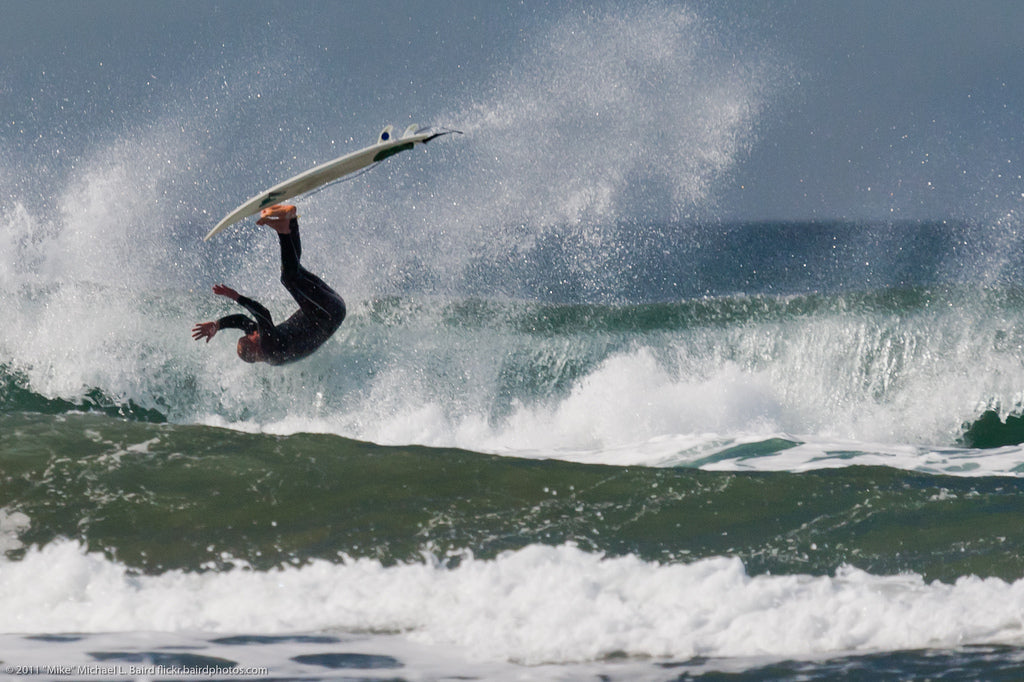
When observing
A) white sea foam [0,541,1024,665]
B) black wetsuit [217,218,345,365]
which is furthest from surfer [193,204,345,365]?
white sea foam [0,541,1024,665]

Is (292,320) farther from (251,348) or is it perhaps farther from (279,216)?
(279,216)

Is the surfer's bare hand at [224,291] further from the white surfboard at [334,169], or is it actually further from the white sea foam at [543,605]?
the white sea foam at [543,605]

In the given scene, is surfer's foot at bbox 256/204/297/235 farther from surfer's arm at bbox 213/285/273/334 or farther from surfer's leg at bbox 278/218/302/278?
surfer's arm at bbox 213/285/273/334

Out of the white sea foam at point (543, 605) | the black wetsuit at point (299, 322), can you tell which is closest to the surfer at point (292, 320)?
the black wetsuit at point (299, 322)

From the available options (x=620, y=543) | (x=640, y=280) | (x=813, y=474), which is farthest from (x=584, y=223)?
(x=640, y=280)

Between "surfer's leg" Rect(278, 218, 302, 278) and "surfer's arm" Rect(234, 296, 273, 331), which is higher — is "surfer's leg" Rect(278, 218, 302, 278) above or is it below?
above

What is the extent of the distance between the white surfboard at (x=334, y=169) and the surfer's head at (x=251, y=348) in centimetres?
102

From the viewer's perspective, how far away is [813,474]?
966 centimetres

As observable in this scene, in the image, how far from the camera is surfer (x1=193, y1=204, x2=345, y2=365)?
8492 mm

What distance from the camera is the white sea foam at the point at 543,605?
6023 millimetres

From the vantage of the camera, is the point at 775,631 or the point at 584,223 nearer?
the point at 775,631

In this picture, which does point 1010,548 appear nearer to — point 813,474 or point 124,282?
point 813,474

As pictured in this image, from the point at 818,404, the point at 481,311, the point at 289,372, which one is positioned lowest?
the point at 818,404

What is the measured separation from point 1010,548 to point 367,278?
1121 centimetres
